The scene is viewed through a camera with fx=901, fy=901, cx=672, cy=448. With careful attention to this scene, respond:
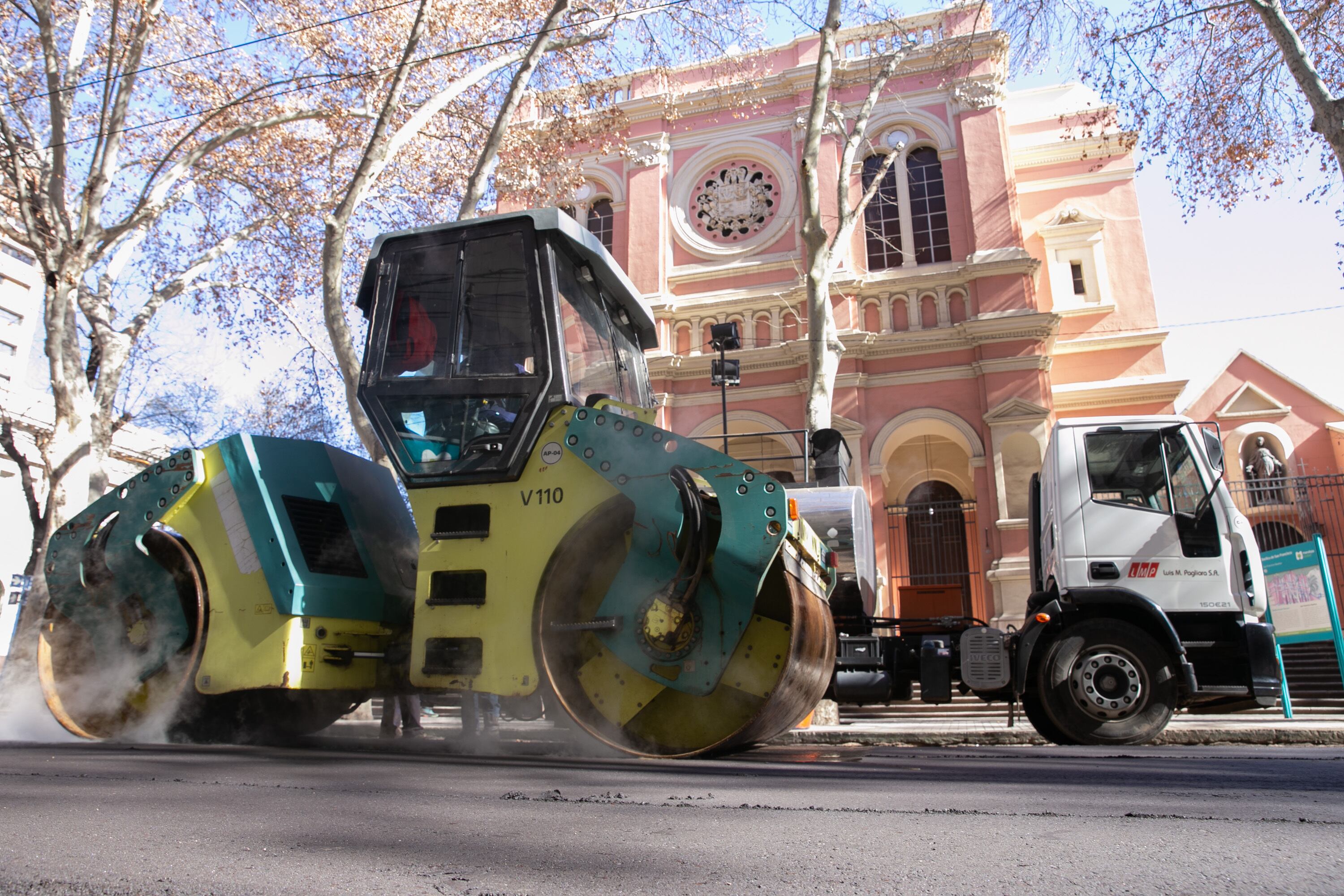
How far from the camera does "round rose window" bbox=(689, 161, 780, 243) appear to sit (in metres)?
21.8

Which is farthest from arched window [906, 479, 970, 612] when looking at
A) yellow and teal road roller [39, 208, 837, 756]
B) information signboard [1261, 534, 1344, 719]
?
yellow and teal road roller [39, 208, 837, 756]

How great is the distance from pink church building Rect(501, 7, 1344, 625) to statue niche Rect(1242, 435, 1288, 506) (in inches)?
95.1

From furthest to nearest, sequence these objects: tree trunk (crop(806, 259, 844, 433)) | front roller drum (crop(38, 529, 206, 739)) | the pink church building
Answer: the pink church building, tree trunk (crop(806, 259, 844, 433)), front roller drum (crop(38, 529, 206, 739))

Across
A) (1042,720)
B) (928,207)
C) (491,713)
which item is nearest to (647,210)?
(928,207)

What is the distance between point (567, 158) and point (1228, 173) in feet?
41.4

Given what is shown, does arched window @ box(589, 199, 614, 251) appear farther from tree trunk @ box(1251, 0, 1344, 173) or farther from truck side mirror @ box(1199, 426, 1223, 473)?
truck side mirror @ box(1199, 426, 1223, 473)

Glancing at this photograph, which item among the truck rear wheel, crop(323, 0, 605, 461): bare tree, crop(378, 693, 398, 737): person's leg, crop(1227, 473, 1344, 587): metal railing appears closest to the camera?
the truck rear wheel

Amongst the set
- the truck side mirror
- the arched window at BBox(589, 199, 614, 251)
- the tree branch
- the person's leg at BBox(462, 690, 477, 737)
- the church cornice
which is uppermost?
the arched window at BBox(589, 199, 614, 251)

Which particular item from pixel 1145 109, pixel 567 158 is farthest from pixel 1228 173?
pixel 567 158

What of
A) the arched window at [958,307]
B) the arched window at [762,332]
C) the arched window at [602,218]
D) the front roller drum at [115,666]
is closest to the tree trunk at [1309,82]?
the arched window at [958,307]

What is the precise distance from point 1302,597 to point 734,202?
50.8 feet

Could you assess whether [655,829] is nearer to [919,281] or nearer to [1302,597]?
[1302,597]

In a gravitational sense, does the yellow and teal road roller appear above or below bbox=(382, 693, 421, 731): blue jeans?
above

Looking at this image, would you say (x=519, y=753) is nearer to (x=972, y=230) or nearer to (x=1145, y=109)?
(x=1145, y=109)
